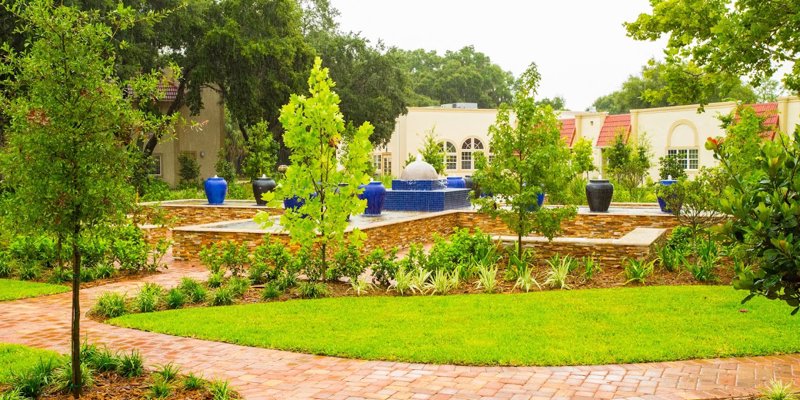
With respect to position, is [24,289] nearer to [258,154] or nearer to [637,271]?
[637,271]

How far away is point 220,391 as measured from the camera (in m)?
5.43

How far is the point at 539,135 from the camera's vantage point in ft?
37.5

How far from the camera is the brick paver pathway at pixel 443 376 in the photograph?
5.58 metres

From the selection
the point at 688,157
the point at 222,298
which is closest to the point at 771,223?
the point at 222,298

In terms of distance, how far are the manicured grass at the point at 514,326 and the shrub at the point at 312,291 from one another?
399mm

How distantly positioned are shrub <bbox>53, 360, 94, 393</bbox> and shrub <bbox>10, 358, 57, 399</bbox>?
0.05 metres

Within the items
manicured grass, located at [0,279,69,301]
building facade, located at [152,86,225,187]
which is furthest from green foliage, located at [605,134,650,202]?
manicured grass, located at [0,279,69,301]

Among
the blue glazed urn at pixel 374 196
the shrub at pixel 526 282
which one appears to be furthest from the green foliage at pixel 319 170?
the blue glazed urn at pixel 374 196

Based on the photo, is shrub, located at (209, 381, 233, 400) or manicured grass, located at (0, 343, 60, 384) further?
manicured grass, located at (0, 343, 60, 384)

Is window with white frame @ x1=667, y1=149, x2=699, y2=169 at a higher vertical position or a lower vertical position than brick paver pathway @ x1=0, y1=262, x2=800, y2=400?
higher

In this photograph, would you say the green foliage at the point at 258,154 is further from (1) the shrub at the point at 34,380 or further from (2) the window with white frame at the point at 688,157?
(2) the window with white frame at the point at 688,157

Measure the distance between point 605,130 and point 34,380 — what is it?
118 feet

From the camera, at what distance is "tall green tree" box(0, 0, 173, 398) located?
5.15m

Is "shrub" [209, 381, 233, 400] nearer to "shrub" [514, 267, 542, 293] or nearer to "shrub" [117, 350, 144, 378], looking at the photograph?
"shrub" [117, 350, 144, 378]
